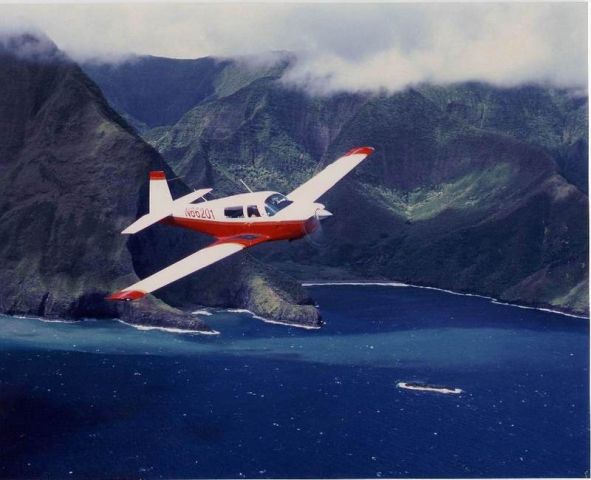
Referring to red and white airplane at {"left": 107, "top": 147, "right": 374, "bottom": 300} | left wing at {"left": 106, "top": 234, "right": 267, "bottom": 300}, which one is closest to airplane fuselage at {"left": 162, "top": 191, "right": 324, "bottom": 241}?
red and white airplane at {"left": 107, "top": 147, "right": 374, "bottom": 300}

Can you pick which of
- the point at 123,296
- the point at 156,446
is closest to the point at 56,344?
the point at 156,446

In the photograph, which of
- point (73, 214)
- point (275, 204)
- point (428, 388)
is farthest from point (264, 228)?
point (73, 214)

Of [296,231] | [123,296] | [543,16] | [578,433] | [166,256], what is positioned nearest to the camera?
[123,296]

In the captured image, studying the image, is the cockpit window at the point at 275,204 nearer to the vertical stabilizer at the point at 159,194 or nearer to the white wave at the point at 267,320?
the vertical stabilizer at the point at 159,194

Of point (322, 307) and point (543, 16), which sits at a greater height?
point (543, 16)

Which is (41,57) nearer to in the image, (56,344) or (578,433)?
(56,344)

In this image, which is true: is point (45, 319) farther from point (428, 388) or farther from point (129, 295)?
point (129, 295)

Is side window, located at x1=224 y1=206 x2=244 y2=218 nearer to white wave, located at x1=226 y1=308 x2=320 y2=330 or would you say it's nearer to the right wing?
the right wing
